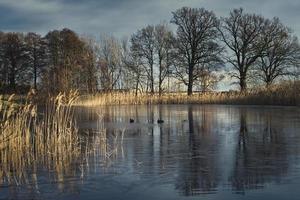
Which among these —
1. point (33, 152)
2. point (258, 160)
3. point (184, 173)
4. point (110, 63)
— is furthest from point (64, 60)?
point (184, 173)

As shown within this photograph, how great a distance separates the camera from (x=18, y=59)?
63250mm

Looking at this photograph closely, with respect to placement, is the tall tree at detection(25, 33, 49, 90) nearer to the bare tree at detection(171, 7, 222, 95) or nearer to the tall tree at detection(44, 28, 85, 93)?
the tall tree at detection(44, 28, 85, 93)

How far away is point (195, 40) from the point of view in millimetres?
55625

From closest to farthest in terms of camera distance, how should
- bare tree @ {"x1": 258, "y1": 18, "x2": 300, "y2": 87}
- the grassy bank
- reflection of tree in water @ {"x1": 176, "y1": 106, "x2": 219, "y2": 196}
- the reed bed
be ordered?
reflection of tree in water @ {"x1": 176, "y1": 106, "x2": 219, "y2": 196} < the reed bed < the grassy bank < bare tree @ {"x1": 258, "y1": 18, "x2": 300, "y2": 87}

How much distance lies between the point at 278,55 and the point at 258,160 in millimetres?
47078

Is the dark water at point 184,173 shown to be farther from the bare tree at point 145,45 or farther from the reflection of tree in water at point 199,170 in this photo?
the bare tree at point 145,45

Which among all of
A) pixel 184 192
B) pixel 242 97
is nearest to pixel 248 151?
pixel 184 192

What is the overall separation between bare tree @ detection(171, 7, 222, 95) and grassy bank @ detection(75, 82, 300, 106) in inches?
220

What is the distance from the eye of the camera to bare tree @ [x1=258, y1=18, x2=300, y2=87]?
54906mm

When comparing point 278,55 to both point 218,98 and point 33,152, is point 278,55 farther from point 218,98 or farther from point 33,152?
point 33,152

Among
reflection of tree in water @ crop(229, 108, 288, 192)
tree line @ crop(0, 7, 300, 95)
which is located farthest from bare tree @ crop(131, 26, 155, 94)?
reflection of tree in water @ crop(229, 108, 288, 192)

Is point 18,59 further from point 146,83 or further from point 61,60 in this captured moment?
point 146,83

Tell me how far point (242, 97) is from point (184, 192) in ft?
124

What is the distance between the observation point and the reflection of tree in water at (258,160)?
8.29 m
